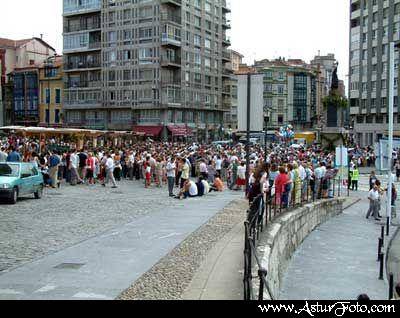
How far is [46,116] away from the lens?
85438 mm

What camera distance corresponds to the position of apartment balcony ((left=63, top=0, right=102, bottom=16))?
7706 cm

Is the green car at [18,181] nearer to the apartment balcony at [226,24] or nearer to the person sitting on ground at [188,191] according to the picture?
the person sitting on ground at [188,191]

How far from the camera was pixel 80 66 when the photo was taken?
7969 centimetres

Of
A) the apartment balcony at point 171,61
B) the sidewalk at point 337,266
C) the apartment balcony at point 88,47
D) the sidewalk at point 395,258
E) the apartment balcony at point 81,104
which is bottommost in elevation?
the sidewalk at point 395,258

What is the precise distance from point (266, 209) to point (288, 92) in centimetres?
10338

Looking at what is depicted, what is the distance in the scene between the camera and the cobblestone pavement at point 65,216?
12.1 meters

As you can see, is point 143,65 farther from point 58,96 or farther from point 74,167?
point 74,167

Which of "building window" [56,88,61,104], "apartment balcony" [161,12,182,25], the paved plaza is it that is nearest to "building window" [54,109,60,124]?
"building window" [56,88,61,104]

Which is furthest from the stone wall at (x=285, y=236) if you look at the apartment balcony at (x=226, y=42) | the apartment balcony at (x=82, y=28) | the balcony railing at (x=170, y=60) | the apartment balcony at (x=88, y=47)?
the apartment balcony at (x=226, y=42)

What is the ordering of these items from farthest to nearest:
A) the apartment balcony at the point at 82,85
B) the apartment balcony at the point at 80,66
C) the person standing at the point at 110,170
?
the apartment balcony at the point at 82,85 < the apartment balcony at the point at 80,66 < the person standing at the point at 110,170
